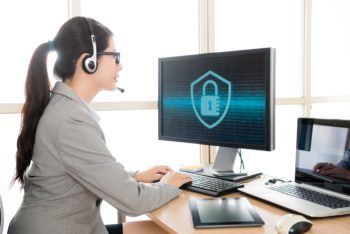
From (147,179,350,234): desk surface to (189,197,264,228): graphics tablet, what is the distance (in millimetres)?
19

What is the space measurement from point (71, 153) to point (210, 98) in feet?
2.41

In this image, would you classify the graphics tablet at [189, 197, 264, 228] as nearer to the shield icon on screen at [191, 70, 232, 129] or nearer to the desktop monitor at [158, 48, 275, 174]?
the desktop monitor at [158, 48, 275, 174]

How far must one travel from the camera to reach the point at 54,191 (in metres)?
1.13

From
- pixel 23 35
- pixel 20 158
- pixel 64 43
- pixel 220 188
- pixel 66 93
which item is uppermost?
pixel 23 35

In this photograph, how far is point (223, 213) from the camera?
1.13 m

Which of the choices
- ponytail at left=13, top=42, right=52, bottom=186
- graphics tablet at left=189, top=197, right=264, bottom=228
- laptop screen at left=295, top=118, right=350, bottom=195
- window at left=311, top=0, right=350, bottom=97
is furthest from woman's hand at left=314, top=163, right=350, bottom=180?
window at left=311, top=0, right=350, bottom=97

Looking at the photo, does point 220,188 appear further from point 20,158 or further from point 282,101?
point 282,101

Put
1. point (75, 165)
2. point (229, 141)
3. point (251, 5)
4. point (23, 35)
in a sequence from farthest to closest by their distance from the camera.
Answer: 1. point (251, 5)
2. point (23, 35)
3. point (229, 141)
4. point (75, 165)

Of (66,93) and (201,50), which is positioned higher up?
(201,50)

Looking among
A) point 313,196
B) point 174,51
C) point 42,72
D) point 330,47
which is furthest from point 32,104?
point 330,47

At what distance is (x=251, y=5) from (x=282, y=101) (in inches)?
27.8

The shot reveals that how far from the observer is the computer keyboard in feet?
4.46

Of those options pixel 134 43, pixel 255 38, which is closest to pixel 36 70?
pixel 134 43

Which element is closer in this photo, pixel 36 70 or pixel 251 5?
pixel 36 70
